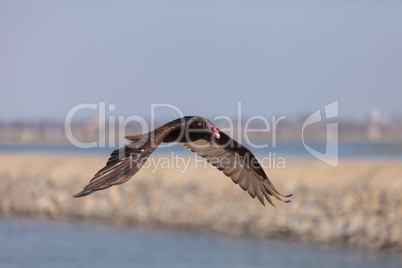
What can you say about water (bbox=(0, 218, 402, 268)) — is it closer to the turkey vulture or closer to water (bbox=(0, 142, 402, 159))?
the turkey vulture

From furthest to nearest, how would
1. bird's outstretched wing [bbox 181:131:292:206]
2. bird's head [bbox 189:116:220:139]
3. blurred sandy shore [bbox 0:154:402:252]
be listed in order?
blurred sandy shore [bbox 0:154:402:252] < bird's outstretched wing [bbox 181:131:292:206] < bird's head [bbox 189:116:220:139]

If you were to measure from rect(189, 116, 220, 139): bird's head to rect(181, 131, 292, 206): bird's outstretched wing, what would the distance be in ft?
2.41

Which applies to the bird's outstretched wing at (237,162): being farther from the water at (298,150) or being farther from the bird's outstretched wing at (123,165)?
the water at (298,150)

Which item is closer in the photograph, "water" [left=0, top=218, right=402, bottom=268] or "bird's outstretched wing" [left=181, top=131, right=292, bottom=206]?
"bird's outstretched wing" [left=181, top=131, right=292, bottom=206]

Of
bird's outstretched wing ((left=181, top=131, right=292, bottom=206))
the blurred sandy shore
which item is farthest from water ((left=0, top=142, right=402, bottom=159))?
bird's outstretched wing ((left=181, top=131, right=292, bottom=206))

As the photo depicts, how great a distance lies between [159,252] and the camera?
2095cm

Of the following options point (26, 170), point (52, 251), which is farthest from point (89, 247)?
point (26, 170)

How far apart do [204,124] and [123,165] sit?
1932 millimetres

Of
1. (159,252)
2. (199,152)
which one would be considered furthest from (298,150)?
(199,152)

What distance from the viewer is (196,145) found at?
10.3 meters

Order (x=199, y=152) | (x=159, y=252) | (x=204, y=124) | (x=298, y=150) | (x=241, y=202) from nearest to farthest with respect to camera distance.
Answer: (x=204, y=124) < (x=199, y=152) < (x=159, y=252) < (x=241, y=202) < (x=298, y=150)

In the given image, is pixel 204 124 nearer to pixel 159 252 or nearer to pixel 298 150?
pixel 159 252

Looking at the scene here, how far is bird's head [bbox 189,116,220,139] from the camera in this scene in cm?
898

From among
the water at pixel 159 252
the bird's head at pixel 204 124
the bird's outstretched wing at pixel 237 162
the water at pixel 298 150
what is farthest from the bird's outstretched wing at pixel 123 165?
the water at pixel 298 150
